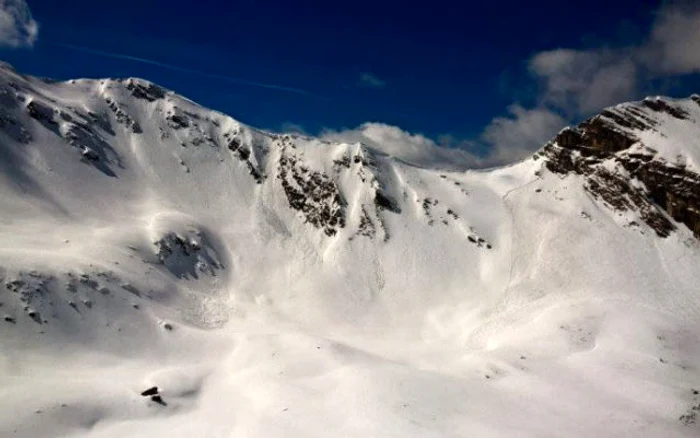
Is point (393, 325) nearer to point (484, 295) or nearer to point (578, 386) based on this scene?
point (484, 295)

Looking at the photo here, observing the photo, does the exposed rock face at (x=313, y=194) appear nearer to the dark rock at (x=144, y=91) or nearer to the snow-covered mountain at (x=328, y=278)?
the snow-covered mountain at (x=328, y=278)

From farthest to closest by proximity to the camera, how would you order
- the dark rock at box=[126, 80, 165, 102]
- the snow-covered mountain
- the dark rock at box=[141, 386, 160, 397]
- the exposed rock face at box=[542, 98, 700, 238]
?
the dark rock at box=[126, 80, 165, 102] → the exposed rock face at box=[542, 98, 700, 238] → the snow-covered mountain → the dark rock at box=[141, 386, 160, 397]

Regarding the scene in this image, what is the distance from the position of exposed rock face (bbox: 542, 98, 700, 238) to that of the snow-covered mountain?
0.34 meters

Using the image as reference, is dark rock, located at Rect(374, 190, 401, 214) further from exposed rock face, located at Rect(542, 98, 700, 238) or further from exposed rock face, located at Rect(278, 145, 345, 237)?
exposed rock face, located at Rect(542, 98, 700, 238)

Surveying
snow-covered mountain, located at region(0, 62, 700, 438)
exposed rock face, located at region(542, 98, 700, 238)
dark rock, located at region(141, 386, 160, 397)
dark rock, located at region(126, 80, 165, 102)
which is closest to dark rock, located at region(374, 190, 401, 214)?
snow-covered mountain, located at region(0, 62, 700, 438)

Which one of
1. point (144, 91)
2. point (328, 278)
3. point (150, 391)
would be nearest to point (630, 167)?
point (328, 278)

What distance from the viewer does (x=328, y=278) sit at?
234ft

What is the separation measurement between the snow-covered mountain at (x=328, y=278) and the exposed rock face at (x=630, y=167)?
337 mm

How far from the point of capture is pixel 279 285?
229ft

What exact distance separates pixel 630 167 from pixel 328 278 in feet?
179

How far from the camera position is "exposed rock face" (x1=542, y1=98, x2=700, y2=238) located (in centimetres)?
7675

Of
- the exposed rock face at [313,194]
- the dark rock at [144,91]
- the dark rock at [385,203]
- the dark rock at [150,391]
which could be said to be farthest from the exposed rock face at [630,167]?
the dark rock at [144,91]

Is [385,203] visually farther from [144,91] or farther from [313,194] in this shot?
[144,91]

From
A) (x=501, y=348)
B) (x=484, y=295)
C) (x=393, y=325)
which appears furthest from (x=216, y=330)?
(x=484, y=295)
